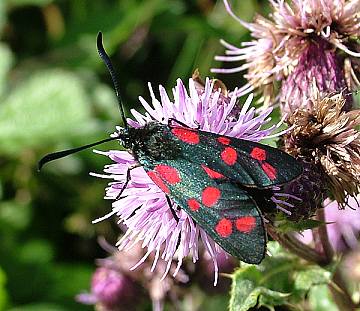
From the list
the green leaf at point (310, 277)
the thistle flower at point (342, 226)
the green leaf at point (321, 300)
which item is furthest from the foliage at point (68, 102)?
the green leaf at point (310, 277)

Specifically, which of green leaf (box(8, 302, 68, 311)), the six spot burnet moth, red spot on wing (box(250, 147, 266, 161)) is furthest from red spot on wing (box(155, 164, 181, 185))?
green leaf (box(8, 302, 68, 311))

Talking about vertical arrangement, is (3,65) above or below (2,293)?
above

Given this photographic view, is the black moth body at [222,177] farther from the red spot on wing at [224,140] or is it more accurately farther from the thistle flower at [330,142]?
the thistle flower at [330,142]

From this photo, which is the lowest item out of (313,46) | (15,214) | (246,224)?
(246,224)

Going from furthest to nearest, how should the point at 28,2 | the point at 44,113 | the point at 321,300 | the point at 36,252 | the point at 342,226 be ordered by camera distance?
the point at 28,2 < the point at 36,252 < the point at 44,113 < the point at 342,226 < the point at 321,300

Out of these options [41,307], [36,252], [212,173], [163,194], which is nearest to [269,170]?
[212,173]

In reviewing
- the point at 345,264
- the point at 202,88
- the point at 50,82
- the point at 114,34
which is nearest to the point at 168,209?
the point at 202,88

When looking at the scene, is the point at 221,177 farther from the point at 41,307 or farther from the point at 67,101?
the point at 41,307

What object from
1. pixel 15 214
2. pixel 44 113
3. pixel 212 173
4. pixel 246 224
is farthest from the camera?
pixel 15 214
